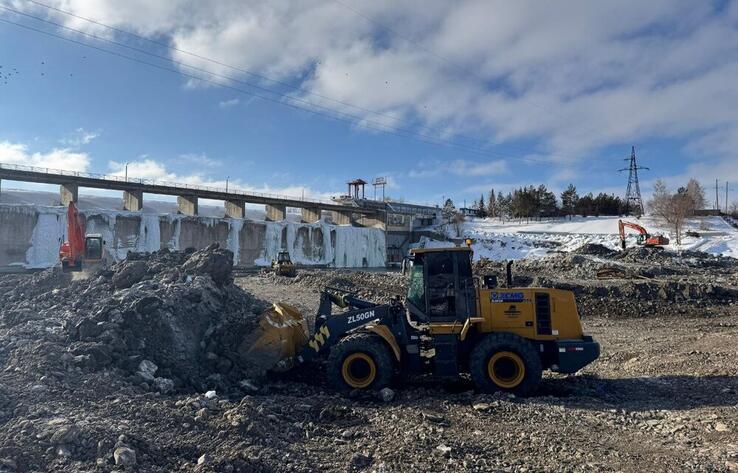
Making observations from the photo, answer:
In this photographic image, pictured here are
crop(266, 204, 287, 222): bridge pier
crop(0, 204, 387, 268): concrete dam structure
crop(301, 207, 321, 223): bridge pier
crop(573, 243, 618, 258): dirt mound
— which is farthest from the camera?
crop(301, 207, 321, 223): bridge pier

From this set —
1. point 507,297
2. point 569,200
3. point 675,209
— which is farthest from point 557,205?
point 507,297

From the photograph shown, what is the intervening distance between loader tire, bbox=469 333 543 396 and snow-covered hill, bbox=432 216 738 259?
43734mm

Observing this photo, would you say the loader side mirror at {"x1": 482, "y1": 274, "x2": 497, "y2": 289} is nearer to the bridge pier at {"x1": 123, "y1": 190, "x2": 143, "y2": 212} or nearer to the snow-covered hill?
the bridge pier at {"x1": 123, "y1": 190, "x2": 143, "y2": 212}

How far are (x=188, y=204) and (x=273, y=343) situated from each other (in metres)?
42.1

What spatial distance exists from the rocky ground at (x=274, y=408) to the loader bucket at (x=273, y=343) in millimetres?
190

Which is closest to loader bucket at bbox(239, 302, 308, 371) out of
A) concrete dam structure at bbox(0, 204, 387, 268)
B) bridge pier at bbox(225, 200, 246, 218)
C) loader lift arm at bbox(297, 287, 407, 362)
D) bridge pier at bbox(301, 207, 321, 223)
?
loader lift arm at bbox(297, 287, 407, 362)

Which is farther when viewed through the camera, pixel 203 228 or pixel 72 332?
pixel 203 228

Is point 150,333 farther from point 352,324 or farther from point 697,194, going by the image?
point 697,194

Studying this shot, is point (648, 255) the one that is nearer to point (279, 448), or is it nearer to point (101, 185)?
point (279, 448)

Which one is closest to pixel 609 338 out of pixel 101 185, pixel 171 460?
pixel 171 460

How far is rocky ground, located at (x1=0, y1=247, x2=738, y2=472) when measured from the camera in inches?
186

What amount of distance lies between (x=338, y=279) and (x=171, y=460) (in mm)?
19593

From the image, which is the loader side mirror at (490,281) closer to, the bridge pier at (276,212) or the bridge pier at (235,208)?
the bridge pier at (235,208)

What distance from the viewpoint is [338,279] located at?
2419 centimetres
